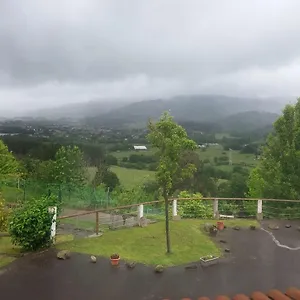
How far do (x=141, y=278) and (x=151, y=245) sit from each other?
6.08ft

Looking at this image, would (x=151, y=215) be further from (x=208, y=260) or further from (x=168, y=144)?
(x=168, y=144)

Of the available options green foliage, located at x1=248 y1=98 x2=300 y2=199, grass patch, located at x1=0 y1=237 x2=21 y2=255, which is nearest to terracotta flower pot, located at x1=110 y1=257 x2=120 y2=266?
grass patch, located at x1=0 y1=237 x2=21 y2=255

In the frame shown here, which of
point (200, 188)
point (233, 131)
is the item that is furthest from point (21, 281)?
point (233, 131)

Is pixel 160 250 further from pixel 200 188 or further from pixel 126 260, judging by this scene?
pixel 200 188

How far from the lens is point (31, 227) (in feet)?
30.7

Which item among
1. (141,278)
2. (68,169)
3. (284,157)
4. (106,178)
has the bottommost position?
(106,178)

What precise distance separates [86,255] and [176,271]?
2.41m

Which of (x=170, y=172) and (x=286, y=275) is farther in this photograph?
(x=170, y=172)

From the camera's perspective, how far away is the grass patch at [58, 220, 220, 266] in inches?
363

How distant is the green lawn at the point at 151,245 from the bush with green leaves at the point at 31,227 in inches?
24.6

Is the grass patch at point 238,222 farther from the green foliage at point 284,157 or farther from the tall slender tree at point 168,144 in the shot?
the green foliage at point 284,157

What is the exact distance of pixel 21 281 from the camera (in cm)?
794

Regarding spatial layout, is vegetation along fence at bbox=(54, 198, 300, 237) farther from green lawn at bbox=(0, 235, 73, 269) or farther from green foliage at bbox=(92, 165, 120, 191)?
green foliage at bbox=(92, 165, 120, 191)

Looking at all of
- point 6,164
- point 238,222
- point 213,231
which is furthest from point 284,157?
point 6,164
